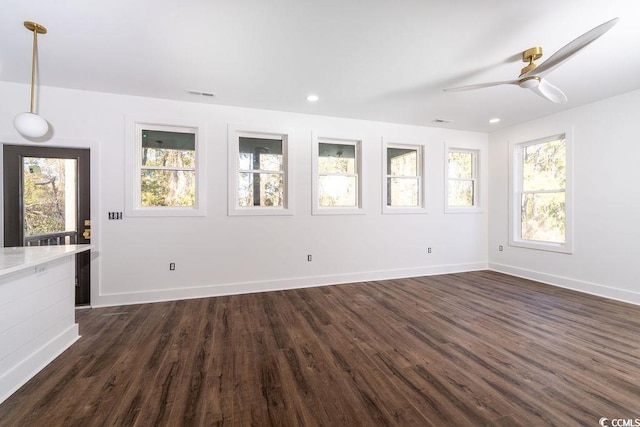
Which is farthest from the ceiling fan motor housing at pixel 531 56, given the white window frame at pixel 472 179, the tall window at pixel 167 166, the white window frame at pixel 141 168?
the tall window at pixel 167 166

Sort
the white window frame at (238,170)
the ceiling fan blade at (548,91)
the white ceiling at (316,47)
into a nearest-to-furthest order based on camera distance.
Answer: the white ceiling at (316,47) → the ceiling fan blade at (548,91) → the white window frame at (238,170)

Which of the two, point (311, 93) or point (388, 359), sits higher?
point (311, 93)

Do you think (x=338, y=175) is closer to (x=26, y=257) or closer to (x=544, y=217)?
(x=544, y=217)

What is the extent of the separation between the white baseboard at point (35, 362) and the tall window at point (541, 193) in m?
6.42

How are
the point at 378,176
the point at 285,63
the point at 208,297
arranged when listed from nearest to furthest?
1. the point at 285,63
2. the point at 208,297
3. the point at 378,176

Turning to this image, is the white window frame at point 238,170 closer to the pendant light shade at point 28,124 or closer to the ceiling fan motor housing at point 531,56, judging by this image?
the pendant light shade at point 28,124

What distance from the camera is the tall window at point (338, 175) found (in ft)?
14.7

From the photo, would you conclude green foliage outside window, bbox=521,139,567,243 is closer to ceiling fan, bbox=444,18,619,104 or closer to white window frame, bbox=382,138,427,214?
white window frame, bbox=382,138,427,214

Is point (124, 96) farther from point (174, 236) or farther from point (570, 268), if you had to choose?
point (570, 268)

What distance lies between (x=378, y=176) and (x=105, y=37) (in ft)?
12.6

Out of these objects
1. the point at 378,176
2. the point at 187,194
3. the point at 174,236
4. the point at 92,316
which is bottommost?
the point at 92,316

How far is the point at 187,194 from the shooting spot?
3844 millimetres

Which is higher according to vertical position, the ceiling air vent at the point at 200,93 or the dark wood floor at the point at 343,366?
the ceiling air vent at the point at 200,93

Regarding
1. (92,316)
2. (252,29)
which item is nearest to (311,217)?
(252,29)
